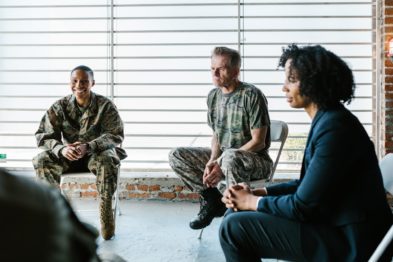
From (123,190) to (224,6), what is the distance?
6.58ft

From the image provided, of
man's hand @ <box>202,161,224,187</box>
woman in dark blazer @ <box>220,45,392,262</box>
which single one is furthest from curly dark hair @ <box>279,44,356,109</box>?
man's hand @ <box>202,161,224,187</box>

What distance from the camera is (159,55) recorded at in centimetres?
525

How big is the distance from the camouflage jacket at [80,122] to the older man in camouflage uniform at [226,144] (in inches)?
21.7

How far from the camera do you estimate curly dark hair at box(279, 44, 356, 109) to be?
6.82 ft

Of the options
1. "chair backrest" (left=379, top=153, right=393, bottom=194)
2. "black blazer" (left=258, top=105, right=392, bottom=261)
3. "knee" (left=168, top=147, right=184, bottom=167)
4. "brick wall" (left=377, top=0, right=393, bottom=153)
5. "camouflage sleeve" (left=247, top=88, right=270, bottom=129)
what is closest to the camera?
"black blazer" (left=258, top=105, right=392, bottom=261)

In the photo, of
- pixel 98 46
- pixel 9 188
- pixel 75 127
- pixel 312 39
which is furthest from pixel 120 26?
pixel 9 188

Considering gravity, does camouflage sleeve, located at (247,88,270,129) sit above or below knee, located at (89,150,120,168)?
above

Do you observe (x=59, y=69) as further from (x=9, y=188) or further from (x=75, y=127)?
(x=9, y=188)

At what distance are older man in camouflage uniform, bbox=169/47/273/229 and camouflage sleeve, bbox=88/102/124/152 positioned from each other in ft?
1.47

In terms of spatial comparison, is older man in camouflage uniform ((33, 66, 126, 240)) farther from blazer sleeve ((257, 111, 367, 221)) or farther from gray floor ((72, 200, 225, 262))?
blazer sleeve ((257, 111, 367, 221))

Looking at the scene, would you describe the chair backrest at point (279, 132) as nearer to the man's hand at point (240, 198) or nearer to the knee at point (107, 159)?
the knee at point (107, 159)

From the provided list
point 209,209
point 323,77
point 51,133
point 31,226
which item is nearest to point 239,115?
point 209,209

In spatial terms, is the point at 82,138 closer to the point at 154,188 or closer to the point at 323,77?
the point at 154,188

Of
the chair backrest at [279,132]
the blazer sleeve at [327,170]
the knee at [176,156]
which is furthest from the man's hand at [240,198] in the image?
the chair backrest at [279,132]
